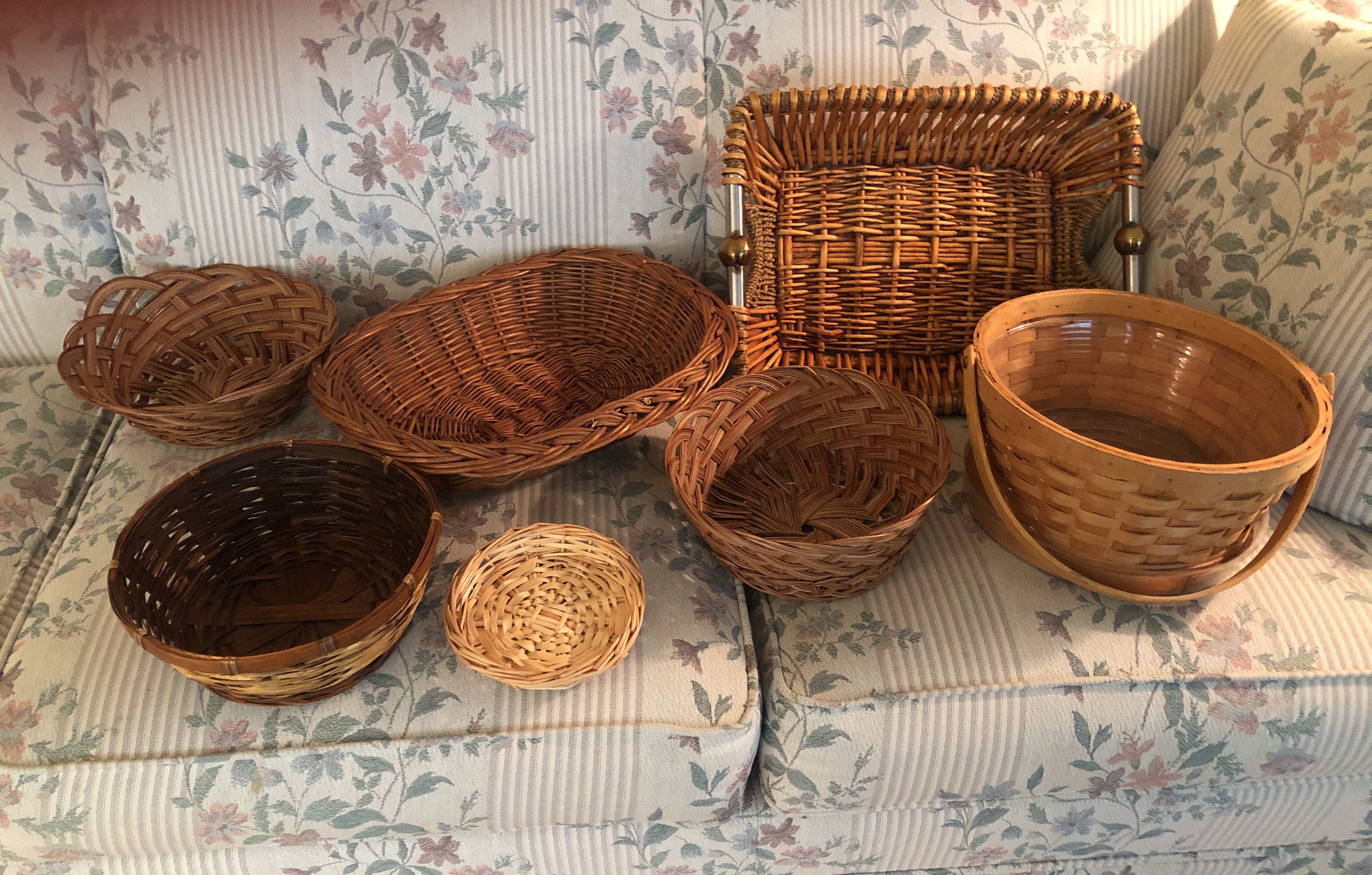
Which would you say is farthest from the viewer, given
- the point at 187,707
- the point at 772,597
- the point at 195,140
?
the point at 195,140

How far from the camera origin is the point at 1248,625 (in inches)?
32.5

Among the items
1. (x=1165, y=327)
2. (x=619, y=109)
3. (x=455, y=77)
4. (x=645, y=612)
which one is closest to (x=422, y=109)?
(x=455, y=77)

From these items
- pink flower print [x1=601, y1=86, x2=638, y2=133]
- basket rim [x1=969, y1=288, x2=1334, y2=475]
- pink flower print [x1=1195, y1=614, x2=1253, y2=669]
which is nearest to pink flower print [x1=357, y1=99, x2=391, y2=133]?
pink flower print [x1=601, y1=86, x2=638, y2=133]

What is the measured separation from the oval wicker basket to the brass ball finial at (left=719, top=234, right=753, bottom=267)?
50mm

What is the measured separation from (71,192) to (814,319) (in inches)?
38.3

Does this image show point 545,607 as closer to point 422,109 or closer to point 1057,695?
point 1057,695

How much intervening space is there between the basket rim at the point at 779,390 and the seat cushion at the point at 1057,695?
107 mm

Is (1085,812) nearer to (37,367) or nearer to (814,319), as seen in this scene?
(814,319)

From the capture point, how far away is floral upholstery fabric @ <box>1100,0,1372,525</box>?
34.0 inches

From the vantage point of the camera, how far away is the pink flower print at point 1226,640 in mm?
801

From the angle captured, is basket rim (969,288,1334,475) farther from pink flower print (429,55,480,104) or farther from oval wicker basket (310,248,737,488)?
pink flower print (429,55,480,104)

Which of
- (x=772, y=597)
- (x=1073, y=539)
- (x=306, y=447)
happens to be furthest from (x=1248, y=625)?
(x=306, y=447)

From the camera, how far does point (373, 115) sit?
106 centimetres

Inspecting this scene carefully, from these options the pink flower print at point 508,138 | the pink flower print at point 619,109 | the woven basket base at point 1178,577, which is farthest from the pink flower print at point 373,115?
the woven basket base at point 1178,577
